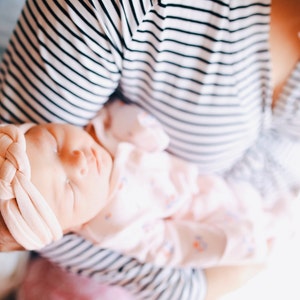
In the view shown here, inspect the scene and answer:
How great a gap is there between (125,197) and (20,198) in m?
0.25

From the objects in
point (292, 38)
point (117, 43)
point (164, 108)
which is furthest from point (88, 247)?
point (292, 38)

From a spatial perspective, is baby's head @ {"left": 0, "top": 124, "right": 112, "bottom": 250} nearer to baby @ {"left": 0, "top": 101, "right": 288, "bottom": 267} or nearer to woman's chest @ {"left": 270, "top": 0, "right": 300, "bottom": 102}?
baby @ {"left": 0, "top": 101, "right": 288, "bottom": 267}

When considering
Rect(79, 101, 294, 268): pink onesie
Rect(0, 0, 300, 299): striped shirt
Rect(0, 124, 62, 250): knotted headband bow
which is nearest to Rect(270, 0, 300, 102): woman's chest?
Rect(0, 0, 300, 299): striped shirt

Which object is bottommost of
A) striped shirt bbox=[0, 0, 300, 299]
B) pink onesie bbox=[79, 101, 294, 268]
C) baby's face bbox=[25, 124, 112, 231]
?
pink onesie bbox=[79, 101, 294, 268]

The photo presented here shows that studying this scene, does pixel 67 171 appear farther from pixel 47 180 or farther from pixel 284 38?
pixel 284 38

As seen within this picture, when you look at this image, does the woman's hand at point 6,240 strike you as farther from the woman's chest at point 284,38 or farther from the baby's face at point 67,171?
the woman's chest at point 284,38

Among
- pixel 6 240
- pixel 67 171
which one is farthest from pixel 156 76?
pixel 6 240

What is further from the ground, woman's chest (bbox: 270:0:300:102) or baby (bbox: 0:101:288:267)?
woman's chest (bbox: 270:0:300:102)

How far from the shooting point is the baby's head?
2.15ft

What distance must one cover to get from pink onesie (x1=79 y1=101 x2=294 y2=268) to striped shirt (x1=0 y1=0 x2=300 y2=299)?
0.13ft

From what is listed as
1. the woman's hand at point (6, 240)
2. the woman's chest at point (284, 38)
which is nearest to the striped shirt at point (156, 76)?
the woman's chest at point (284, 38)

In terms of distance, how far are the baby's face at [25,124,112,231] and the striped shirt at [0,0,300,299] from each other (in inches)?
2.0

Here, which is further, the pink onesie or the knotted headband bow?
the pink onesie

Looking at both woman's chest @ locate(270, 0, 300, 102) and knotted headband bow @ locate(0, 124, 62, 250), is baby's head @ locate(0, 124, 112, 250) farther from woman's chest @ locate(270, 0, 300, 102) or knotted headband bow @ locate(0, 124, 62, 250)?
woman's chest @ locate(270, 0, 300, 102)
